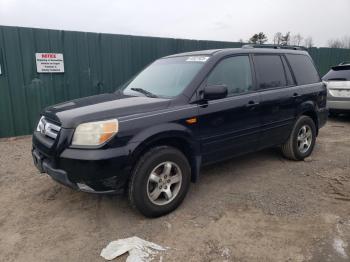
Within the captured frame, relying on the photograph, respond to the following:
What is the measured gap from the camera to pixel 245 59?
13.6ft

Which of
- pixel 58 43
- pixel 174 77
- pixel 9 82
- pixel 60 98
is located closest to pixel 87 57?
pixel 58 43

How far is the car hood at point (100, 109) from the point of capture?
2982 mm

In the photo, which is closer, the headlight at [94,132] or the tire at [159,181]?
the headlight at [94,132]

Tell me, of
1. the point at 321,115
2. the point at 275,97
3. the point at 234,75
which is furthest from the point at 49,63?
the point at 321,115

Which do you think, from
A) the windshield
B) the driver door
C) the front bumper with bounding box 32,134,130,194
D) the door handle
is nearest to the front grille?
the front bumper with bounding box 32,134,130,194

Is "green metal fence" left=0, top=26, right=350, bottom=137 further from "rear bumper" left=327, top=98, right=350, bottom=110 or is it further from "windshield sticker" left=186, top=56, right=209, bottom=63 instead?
"rear bumper" left=327, top=98, right=350, bottom=110

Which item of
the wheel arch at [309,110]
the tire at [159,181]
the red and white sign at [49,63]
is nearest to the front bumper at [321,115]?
the wheel arch at [309,110]

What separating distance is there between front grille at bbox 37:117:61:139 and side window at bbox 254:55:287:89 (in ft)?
8.91

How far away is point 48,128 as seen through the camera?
3307mm

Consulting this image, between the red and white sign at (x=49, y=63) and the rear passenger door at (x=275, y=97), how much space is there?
4744 millimetres

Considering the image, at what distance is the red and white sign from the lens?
22.2 ft

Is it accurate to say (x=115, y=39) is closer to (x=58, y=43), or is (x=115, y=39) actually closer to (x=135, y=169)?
(x=58, y=43)

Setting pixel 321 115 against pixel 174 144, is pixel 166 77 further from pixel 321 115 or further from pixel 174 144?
pixel 321 115

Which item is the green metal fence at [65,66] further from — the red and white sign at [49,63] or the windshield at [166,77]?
the windshield at [166,77]
